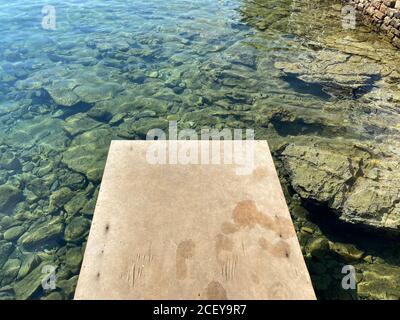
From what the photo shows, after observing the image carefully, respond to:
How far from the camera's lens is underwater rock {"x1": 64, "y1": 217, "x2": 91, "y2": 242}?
5473mm

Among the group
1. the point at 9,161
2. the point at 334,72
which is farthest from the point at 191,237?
the point at 334,72

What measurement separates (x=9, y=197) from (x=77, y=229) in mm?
1744

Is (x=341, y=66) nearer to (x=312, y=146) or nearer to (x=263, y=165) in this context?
(x=312, y=146)

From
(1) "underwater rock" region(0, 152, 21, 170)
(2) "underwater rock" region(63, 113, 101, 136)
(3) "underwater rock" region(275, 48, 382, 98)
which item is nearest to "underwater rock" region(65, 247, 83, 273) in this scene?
(1) "underwater rock" region(0, 152, 21, 170)

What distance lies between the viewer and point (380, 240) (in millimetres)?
5328

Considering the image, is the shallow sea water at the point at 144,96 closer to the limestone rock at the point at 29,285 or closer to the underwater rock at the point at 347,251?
the limestone rock at the point at 29,285

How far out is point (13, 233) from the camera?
559 cm

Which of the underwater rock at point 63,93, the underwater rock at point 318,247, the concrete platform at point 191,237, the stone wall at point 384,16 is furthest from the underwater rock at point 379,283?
the stone wall at point 384,16

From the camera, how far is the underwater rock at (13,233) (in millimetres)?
5539

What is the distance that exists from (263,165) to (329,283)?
2.10 m

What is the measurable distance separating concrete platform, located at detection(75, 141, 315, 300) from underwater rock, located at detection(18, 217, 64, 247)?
2038mm

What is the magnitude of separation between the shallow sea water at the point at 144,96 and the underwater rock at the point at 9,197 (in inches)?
1.1

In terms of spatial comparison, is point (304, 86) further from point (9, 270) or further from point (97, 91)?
point (9, 270)
